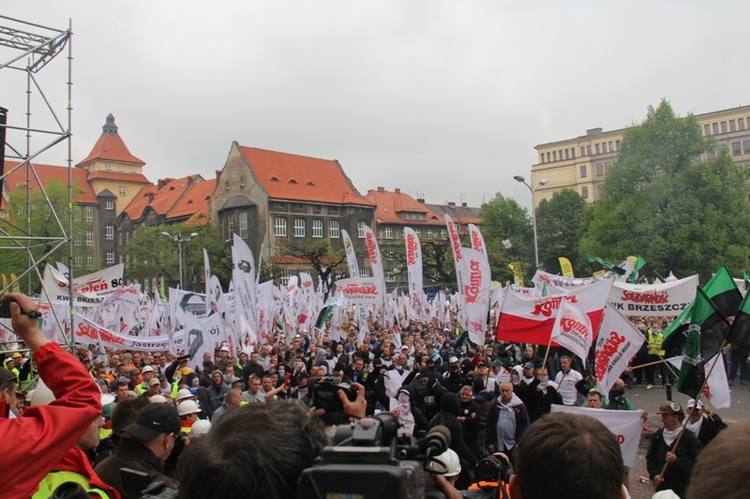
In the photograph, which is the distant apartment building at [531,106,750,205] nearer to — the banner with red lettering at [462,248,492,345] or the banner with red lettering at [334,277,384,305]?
the banner with red lettering at [334,277,384,305]

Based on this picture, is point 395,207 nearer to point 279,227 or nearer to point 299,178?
point 299,178

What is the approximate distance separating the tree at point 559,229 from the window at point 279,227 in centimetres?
2753

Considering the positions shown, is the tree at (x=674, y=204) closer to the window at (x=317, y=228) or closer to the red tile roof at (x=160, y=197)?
the window at (x=317, y=228)

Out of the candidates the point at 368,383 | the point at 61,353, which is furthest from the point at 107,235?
the point at 61,353

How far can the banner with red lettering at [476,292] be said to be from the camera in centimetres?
1477

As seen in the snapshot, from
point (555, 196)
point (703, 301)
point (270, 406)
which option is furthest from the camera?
point (555, 196)

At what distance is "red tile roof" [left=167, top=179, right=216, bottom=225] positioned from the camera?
274 feet

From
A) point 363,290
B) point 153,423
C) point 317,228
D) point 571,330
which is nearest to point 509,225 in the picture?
point 317,228

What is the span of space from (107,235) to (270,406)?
331ft

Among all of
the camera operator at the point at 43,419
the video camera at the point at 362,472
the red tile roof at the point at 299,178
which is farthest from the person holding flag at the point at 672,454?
the red tile roof at the point at 299,178

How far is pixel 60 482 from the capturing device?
8.73 feet

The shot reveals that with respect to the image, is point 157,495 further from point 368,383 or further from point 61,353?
point 368,383

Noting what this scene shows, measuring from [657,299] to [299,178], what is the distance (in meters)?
67.6

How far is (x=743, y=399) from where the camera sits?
47.8 ft
